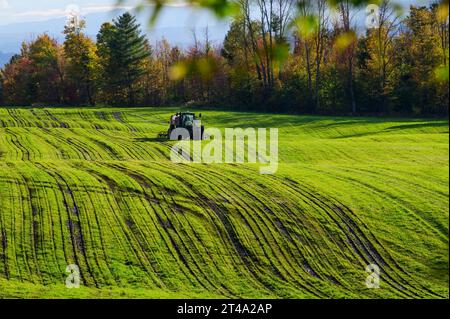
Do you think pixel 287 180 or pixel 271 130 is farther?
pixel 271 130

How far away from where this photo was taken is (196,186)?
23.8 meters

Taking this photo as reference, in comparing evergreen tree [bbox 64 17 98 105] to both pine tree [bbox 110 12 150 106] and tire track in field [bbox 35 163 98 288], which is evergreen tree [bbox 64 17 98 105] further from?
tire track in field [bbox 35 163 98 288]

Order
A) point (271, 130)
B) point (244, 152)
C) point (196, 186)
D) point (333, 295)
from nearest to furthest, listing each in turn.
Result: point (333, 295) → point (196, 186) → point (244, 152) → point (271, 130)

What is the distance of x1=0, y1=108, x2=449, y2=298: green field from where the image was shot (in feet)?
52.5

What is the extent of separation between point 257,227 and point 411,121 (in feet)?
110

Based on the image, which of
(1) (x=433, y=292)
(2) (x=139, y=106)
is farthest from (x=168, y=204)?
(2) (x=139, y=106)

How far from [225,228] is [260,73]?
32749 mm

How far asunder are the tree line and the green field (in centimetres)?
1923

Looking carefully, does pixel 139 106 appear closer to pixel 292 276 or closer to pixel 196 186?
pixel 196 186

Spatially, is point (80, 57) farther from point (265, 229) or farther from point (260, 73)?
point (265, 229)

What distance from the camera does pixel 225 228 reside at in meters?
19.7

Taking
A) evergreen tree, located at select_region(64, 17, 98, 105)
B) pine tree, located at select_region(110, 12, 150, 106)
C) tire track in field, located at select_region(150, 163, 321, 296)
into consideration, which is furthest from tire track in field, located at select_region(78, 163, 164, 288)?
evergreen tree, located at select_region(64, 17, 98, 105)

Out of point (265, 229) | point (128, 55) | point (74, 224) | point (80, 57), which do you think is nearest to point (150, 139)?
point (74, 224)

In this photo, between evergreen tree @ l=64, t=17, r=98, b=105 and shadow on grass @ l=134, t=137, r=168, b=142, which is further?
evergreen tree @ l=64, t=17, r=98, b=105
